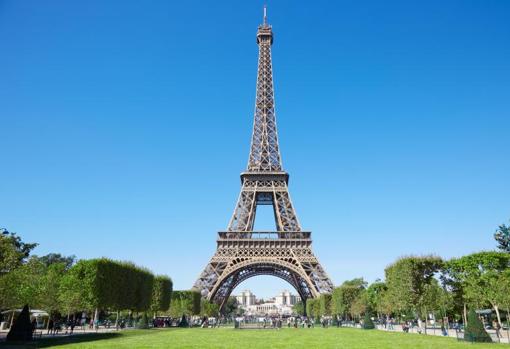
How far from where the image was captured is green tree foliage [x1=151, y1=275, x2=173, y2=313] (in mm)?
57375

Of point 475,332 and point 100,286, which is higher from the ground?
point 100,286

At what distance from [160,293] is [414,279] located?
3368 centimetres

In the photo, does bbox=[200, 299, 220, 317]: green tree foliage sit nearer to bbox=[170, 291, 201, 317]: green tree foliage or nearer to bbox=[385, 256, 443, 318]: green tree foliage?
bbox=[170, 291, 201, 317]: green tree foliage

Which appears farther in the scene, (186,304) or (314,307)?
(314,307)

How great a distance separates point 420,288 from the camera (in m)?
45.1

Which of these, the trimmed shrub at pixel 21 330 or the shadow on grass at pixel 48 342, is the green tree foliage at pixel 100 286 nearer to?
the shadow on grass at pixel 48 342

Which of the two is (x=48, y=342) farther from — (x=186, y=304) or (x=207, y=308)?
(x=207, y=308)

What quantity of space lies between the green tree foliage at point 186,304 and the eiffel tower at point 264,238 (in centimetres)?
151

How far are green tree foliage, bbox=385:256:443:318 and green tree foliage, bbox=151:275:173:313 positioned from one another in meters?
31.0

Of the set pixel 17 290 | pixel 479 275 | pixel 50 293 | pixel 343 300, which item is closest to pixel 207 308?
pixel 343 300

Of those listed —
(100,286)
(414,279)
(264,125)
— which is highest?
(264,125)

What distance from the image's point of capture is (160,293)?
2271 inches

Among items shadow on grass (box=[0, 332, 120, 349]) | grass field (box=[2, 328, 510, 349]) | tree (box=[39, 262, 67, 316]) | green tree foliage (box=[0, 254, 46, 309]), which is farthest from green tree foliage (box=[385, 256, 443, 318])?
green tree foliage (box=[0, 254, 46, 309])

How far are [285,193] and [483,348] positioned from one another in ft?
162
